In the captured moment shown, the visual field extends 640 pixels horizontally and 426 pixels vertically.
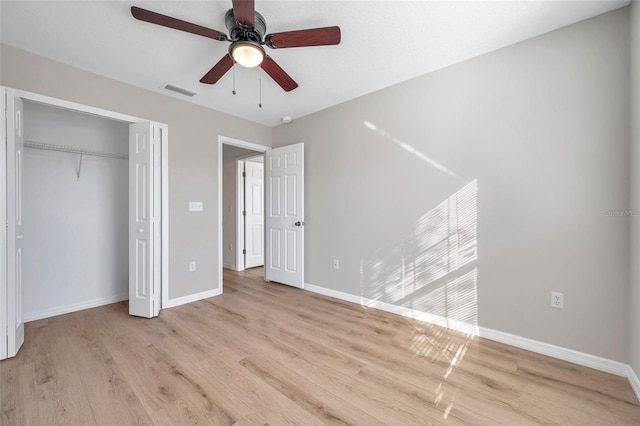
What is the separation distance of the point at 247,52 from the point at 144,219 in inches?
84.9

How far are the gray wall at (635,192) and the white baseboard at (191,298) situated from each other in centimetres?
395

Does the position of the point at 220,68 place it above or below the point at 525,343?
above

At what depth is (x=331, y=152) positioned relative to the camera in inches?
143

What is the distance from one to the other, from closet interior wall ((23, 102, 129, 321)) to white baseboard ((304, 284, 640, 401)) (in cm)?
328

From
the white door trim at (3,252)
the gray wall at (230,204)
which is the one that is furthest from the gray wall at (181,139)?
the gray wall at (230,204)

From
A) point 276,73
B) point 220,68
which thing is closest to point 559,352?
point 276,73

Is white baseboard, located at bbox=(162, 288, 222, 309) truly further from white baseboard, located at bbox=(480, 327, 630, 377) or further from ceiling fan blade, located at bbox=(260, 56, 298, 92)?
white baseboard, located at bbox=(480, 327, 630, 377)

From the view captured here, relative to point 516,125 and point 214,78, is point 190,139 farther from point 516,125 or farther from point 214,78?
point 516,125

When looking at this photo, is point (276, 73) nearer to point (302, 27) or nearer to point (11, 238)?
point (302, 27)

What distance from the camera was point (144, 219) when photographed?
292 cm

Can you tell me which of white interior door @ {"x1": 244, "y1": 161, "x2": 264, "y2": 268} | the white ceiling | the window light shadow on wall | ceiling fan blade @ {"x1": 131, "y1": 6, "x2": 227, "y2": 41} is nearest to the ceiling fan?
ceiling fan blade @ {"x1": 131, "y1": 6, "x2": 227, "y2": 41}

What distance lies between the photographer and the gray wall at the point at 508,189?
1923 mm

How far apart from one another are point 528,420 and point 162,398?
214 cm

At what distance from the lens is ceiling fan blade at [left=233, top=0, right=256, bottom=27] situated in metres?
1.49
